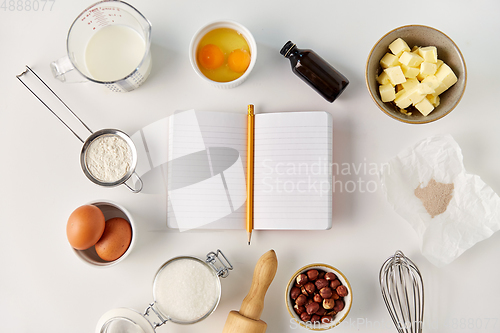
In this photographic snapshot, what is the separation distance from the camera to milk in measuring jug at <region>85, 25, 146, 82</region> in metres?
0.72

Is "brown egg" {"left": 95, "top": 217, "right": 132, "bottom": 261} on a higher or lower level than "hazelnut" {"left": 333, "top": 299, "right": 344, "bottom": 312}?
higher

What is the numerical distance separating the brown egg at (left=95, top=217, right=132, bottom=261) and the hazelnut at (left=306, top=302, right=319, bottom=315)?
40 centimetres

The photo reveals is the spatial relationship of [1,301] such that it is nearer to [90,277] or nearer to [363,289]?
[90,277]

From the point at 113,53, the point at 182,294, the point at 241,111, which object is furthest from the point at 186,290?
the point at 113,53

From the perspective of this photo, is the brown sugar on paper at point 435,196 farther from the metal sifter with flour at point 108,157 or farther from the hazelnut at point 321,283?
the metal sifter with flour at point 108,157

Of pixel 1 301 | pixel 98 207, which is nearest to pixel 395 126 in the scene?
pixel 98 207

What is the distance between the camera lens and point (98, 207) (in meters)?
0.75

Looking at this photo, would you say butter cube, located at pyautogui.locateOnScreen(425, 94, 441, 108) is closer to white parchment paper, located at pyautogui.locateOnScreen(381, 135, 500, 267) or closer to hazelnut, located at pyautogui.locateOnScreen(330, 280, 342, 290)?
white parchment paper, located at pyautogui.locateOnScreen(381, 135, 500, 267)

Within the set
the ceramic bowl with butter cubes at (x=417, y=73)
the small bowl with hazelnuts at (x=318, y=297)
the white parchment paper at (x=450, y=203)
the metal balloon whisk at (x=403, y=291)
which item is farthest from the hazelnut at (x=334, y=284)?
the ceramic bowl with butter cubes at (x=417, y=73)

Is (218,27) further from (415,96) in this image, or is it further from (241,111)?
(415,96)

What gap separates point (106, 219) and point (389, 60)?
699 millimetres

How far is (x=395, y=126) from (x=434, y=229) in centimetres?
25

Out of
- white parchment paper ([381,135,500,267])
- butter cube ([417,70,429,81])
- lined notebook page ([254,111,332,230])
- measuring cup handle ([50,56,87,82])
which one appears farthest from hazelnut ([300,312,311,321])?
measuring cup handle ([50,56,87,82])

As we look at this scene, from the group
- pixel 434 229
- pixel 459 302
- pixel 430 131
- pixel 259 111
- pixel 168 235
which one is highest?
pixel 259 111
